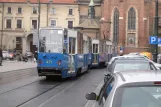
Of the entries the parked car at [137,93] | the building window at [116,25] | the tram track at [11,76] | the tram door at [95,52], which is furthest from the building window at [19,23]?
the parked car at [137,93]

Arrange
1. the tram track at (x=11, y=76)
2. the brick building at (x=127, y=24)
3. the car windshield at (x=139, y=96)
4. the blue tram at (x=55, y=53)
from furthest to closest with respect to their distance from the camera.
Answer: the brick building at (x=127, y=24), the blue tram at (x=55, y=53), the tram track at (x=11, y=76), the car windshield at (x=139, y=96)

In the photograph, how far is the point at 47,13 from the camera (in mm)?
99188

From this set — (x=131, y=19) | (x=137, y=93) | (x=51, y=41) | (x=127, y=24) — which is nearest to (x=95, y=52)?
(x=51, y=41)

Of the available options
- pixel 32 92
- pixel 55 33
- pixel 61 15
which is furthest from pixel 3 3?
pixel 32 92

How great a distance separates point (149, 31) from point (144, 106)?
280ft

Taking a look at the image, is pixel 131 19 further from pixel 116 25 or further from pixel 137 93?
pixel 137 93

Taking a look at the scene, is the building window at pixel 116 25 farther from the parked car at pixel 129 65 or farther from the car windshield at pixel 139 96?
the car windshield at pixel 139 96

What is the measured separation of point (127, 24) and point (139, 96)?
82.8 meters

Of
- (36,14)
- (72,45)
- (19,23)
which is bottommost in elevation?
(72,45)

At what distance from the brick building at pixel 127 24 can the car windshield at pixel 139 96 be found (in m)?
79.8

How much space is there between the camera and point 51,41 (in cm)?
2211

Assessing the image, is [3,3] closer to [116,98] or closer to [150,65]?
[150,65]

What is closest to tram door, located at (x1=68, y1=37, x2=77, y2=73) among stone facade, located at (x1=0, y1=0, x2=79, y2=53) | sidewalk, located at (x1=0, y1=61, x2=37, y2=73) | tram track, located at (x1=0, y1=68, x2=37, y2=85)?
tram track, located at (x1=0, y1=68, x2=37, y2=85)

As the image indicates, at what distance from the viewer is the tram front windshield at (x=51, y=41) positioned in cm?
2206
